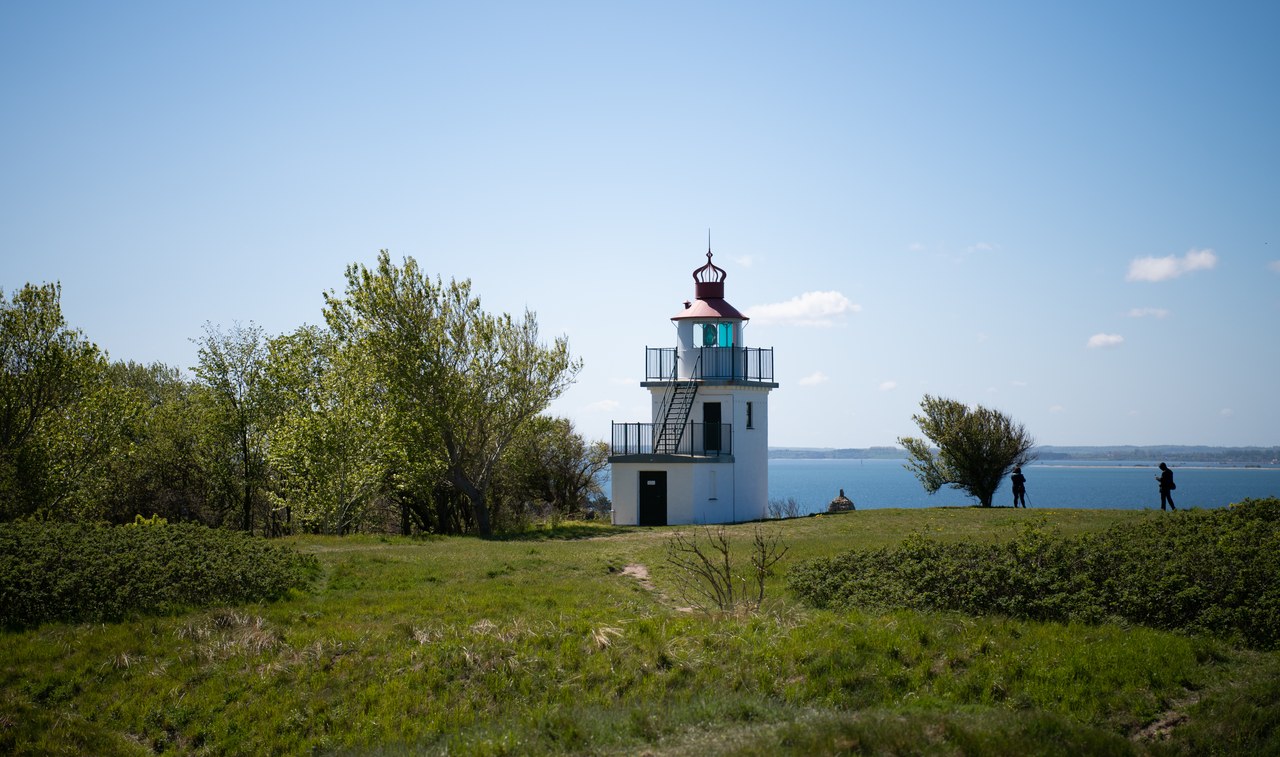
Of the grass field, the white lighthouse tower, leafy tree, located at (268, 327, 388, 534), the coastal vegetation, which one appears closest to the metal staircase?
the white lighthouse tower

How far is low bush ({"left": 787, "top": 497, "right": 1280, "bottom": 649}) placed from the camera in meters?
13.2

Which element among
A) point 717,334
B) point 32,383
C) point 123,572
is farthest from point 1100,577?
point 32,383

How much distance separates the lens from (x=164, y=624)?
15.3 meters

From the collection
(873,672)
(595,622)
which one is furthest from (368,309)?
(873,672)

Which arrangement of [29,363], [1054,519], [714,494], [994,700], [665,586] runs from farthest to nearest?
[714,494] < [29,363] < [1054,519] < [665,586] < [994,700]

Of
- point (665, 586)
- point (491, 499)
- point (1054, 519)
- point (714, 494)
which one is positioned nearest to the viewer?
point (665, 586)

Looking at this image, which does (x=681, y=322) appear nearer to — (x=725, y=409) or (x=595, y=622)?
(x=725, y=409)

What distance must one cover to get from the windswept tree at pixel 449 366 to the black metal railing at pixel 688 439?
15.4ft

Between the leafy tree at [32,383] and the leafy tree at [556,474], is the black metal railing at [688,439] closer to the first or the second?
the leafy tree at [556,474]

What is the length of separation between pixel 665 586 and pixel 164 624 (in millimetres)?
8929

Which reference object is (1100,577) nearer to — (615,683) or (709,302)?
(615,683)

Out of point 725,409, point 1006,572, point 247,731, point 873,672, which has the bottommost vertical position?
point 247,731

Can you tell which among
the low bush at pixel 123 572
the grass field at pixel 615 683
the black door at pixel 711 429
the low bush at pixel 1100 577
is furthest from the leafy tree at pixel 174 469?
the low bush at pixel 1100 577

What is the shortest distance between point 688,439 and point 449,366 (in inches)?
412
